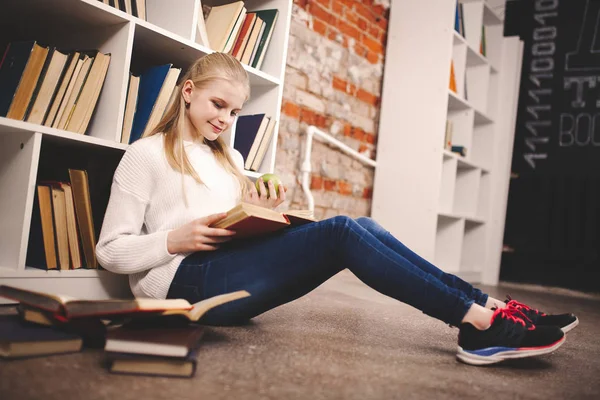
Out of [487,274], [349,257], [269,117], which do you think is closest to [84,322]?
[349,257]

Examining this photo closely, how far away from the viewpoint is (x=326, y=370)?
109 centimetres

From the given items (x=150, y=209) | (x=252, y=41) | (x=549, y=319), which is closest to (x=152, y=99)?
(x=150, y=209)

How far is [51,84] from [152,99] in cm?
29

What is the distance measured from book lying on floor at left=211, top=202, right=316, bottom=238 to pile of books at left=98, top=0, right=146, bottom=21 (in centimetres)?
77

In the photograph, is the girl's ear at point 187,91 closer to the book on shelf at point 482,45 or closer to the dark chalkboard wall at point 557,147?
the book on shelf at point 482,45

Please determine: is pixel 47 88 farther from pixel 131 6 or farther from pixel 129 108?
pixel 131 6

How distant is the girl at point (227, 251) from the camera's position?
1221mm

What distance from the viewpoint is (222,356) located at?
112 centimetres

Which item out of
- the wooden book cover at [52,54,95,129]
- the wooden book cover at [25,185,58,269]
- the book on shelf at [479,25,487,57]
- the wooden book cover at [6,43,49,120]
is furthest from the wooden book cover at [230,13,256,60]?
the book on shelf at [479,25,487,57]

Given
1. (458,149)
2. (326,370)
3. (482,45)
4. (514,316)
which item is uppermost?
(482,45)

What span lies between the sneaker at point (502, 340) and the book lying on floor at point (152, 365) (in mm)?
626

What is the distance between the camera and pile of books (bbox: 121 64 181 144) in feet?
5.34

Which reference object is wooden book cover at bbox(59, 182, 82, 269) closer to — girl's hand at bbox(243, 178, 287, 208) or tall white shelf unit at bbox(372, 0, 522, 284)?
girl's hand at bbox(243, 178, 287, 208)

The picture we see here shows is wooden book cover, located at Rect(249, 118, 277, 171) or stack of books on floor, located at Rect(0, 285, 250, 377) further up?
wooden book cover, located at Rect(249, 118, 277, 171)
